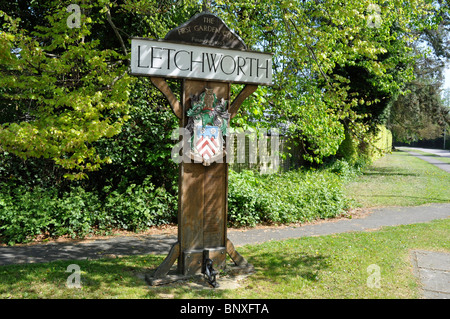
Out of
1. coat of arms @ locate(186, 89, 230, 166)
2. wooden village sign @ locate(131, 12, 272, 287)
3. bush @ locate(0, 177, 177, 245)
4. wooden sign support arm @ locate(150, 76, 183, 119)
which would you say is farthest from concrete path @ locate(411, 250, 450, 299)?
bush @ locate(0, 177, 177, 245)

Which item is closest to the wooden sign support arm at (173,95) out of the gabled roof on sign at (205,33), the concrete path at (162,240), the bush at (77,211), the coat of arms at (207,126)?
the coat of arms at (207,126)

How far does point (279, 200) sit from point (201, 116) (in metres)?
5.23

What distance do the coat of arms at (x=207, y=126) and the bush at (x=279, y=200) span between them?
3.84m

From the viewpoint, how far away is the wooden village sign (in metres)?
5.06

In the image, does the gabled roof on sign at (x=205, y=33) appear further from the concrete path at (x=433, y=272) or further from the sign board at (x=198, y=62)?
the concrete path at (x=433, y=272)

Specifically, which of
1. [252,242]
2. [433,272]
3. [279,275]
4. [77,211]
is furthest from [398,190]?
[77,211]

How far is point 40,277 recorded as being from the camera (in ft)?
16.8

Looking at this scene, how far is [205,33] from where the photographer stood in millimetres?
5246

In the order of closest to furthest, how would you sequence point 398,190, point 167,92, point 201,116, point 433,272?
point 167,92 → point 201,116 → point 433,272 → point 398,190

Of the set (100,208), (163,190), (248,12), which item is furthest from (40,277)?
(248,12)

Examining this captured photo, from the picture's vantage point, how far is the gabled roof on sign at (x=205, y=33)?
510 cm

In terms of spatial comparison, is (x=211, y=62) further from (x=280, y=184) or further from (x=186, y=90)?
(x=280, y=184)

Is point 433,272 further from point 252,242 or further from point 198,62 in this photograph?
point 198,62

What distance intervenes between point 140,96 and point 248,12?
4.12m
